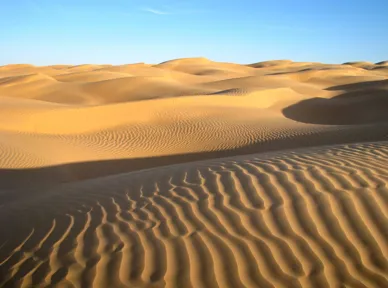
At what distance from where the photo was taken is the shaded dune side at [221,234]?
267 cm

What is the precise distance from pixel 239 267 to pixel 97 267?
1179 millimetres

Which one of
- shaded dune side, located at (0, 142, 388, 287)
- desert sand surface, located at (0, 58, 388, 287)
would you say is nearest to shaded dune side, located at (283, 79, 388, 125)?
desert sand surface, located at (0, 58, 388, 287)

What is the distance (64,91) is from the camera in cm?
2917

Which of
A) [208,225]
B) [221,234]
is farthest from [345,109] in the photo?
[221,234]

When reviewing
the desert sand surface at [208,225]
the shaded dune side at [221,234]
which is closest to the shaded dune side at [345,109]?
the desert sand surface at [208,225]

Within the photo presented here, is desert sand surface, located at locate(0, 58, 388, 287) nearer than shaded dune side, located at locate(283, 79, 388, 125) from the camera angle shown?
Yes

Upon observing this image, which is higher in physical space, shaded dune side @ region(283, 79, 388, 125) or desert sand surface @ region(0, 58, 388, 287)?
desert sand surface @ region(0, 58, 388, 287)

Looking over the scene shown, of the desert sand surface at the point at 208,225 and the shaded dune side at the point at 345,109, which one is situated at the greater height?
the desert sand surface at the point at 208,225

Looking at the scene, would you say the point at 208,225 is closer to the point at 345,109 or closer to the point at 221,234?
the point at 221,234

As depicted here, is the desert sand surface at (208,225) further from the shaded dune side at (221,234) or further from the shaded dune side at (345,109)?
the shaded dune side at (345,109)

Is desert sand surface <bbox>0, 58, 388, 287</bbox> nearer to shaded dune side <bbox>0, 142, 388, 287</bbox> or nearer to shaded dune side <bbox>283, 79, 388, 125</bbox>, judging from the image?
shaded dune side <bbox>0, 142, 388, 287</bbox>

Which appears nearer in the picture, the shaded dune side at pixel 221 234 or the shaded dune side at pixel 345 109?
the shaded dune side at pixel 221 234

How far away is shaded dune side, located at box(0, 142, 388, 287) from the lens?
267 cm

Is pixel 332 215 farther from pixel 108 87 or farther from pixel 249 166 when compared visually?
pixel 108 87
